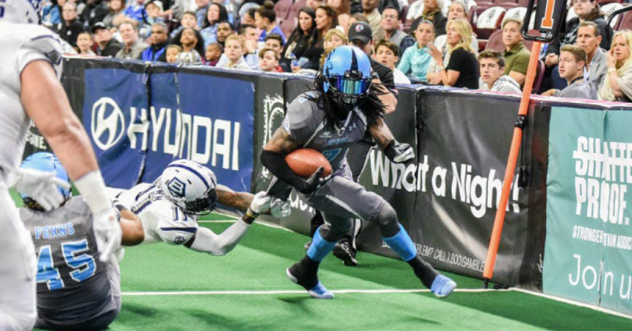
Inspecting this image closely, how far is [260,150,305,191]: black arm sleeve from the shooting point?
7016 millimetres

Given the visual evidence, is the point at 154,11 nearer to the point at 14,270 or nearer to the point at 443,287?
the point at 443,287

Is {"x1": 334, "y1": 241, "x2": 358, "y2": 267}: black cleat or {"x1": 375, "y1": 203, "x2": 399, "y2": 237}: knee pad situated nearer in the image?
{"x1": 375, "y1": 203, "x2": 399, "y2": 237}: knee pad

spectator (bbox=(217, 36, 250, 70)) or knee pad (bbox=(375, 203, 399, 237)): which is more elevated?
spectator (bbox=(217, 36, 250, 70))

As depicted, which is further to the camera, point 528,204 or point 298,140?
point 528,204

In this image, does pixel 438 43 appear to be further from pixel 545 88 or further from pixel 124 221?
pixel 124 221

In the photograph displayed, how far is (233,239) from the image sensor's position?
6.89 m

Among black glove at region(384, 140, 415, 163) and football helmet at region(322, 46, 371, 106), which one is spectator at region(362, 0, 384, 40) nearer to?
black glove at region(384, 140, 415, 163)

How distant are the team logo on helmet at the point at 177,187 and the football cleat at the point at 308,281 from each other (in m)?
1.13

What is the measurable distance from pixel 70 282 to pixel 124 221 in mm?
1445

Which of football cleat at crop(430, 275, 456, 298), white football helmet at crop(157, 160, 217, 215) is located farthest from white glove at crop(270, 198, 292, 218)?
football cleat at crop(430, 275, 456, 298)

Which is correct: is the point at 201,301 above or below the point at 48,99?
below

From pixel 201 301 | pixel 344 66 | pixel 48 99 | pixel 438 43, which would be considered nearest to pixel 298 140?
pixel 344 66

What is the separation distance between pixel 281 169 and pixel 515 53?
4.64m

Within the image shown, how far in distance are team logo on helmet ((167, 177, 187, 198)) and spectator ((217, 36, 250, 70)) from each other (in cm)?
618
